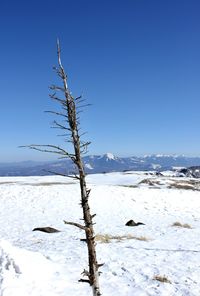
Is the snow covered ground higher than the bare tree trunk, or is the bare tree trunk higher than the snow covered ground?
the bare tree trunk

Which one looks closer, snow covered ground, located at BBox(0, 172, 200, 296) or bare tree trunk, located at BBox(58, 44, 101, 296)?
bare tree trunk, located at BBox(58, 44, 101, 296)

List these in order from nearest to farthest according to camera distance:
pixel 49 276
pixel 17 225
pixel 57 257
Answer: pixel 49 276 < pixel 57 257 < pixel 17 225

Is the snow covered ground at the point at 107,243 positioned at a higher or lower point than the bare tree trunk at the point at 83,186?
lower

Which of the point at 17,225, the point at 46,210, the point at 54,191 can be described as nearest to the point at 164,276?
the point at 17,225

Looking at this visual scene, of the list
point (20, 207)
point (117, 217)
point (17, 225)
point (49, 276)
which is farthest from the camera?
point (20, 207)

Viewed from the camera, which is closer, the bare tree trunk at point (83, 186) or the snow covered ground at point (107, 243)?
the bare tree trunk at point (83, 186)

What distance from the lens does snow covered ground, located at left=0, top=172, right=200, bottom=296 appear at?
55.5 ft

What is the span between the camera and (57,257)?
855 inches

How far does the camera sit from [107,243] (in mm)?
26656

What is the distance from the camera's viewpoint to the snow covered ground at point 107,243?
666 inches

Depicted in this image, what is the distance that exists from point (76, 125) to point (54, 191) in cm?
3878

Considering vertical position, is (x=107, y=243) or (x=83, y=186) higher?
(x=83, y=186)

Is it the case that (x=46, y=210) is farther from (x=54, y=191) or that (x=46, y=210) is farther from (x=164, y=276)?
(x=164, y=276)

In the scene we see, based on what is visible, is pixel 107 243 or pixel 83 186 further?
pixel 107 243
